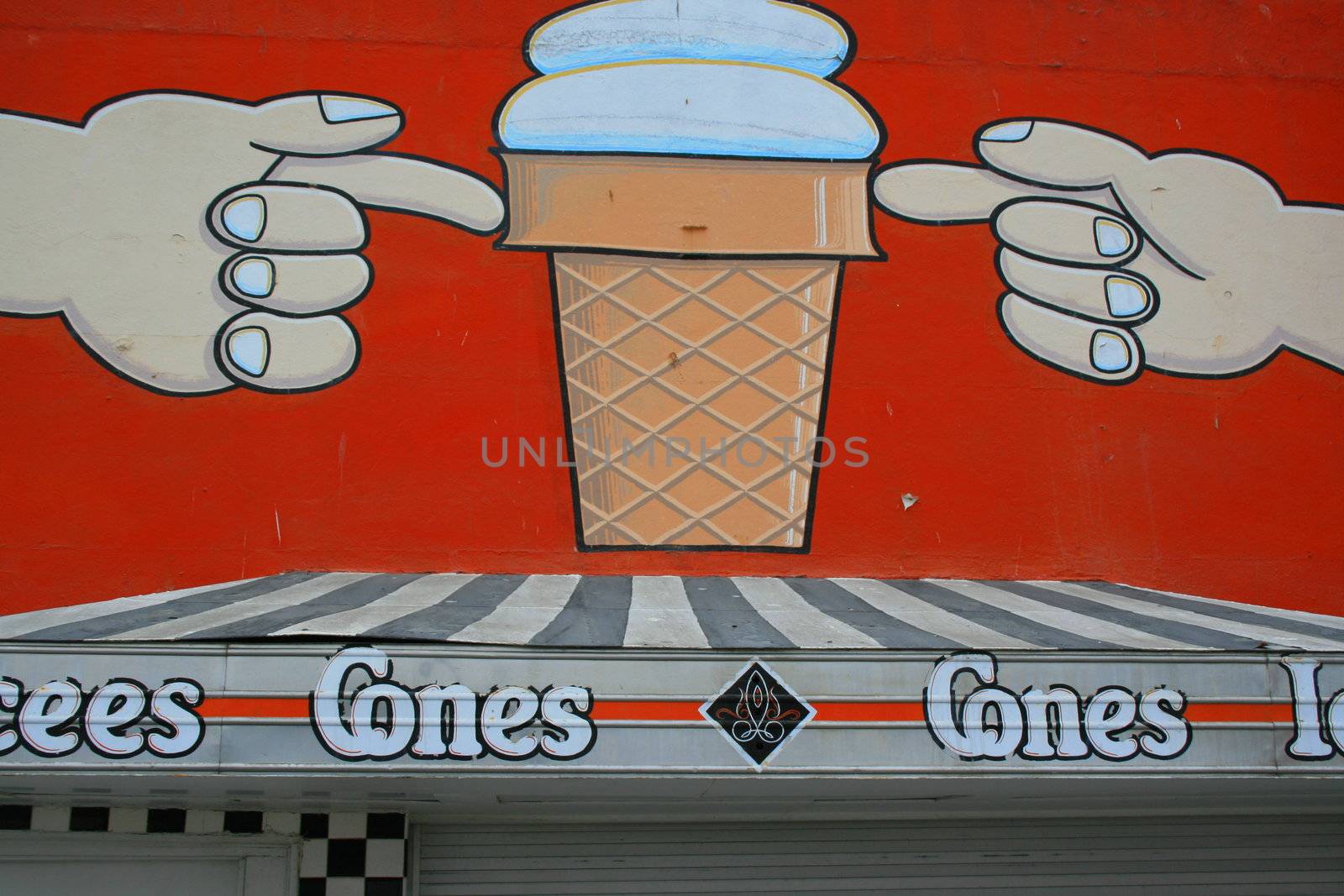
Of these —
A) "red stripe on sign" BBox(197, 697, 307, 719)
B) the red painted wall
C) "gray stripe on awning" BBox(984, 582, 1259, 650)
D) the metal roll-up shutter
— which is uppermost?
the red painted wall

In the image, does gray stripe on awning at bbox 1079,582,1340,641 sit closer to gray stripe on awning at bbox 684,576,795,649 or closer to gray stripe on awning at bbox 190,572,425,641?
gray stripe on awning at bbox 684,576,795,649

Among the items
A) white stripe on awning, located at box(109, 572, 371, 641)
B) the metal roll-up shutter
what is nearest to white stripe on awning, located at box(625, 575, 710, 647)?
the metal roll-up shutter

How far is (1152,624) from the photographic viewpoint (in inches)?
172

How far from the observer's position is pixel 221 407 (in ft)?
17.2

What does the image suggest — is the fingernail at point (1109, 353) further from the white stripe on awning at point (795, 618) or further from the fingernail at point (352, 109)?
the fingernail at point (352, 109)

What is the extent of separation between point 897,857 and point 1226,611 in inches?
73.5

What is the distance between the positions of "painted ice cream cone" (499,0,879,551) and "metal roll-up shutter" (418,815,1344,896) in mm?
1383

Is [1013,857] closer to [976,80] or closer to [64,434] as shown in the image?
[976,80]

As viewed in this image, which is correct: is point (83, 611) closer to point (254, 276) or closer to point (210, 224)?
point (254, 276)

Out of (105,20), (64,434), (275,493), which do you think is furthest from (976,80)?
(64,434)

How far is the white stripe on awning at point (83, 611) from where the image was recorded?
13.1 feet

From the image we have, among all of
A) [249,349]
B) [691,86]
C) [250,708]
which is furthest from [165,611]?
[691,86]

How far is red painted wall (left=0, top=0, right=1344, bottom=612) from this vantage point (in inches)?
202

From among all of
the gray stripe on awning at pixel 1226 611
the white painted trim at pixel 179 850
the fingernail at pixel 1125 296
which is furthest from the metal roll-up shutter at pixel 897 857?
the fingernail at pixel 1125 296
